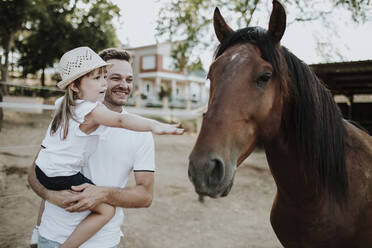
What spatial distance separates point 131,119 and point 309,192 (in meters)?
1.23

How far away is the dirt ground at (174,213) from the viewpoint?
14.0 ft

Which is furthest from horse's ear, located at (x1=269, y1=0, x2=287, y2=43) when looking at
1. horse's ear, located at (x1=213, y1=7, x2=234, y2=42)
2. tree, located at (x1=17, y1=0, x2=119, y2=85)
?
tree, located at (x1=17, y1=0, x2=119, y2=85)

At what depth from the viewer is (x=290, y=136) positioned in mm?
1844

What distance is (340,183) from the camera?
6.19ft

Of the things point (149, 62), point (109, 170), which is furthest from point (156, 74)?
point (109, 170)

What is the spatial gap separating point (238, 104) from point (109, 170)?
1001 millimetres

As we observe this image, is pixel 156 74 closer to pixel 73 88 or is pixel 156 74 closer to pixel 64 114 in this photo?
pixel 73 88

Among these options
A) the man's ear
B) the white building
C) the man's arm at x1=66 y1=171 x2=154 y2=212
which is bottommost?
the man's arm at x1=66 y1=171 x2=154 y2=212

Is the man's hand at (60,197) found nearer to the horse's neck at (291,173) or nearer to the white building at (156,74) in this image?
the horse's neck at (291,173)

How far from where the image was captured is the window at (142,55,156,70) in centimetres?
Answer: 3753

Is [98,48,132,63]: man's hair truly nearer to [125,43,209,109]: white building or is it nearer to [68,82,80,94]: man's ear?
[68,82,80,94]: man's ear

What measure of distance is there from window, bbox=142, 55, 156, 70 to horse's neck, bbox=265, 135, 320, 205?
36640 mm

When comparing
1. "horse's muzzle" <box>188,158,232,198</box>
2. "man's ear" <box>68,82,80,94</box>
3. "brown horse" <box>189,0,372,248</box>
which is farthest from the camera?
"man's ear" <box>68,82,80,94</box>

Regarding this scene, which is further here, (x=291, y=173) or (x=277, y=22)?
(x=291, y=173)
